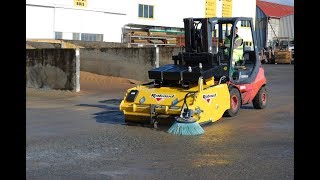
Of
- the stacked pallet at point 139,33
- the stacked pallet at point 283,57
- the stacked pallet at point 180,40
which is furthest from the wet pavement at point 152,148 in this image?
the stacked pallet at point 283,57

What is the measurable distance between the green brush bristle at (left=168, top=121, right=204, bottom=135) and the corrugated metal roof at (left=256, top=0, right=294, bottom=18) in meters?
54.1

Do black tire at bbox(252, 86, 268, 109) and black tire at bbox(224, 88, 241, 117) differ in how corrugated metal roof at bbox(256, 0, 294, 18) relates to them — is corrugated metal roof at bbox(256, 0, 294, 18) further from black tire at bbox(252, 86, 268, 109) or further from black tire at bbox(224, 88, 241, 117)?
black tire at bbox(224, 88, 241, 117)

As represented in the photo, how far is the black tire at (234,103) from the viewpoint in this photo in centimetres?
1195

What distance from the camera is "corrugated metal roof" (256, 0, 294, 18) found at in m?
63.6

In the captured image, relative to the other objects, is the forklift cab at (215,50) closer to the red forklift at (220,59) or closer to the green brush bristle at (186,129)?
the red forklift at (220,59)

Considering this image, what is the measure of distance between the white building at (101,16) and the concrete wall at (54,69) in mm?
13800

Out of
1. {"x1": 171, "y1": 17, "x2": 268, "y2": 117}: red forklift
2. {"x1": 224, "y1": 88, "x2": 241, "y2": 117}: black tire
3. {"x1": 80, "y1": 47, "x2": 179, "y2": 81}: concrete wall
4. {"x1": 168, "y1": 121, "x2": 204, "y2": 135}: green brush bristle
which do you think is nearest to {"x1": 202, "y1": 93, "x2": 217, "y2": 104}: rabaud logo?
{"x1": 171, "y1": 17, "x2": 268, "y2": 117}: red forklift

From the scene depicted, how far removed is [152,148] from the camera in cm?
857

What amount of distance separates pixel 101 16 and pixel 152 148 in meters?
31.1

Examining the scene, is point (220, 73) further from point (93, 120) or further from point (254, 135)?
point (93, 120)

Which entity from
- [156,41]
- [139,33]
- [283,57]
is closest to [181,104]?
[139,33]
